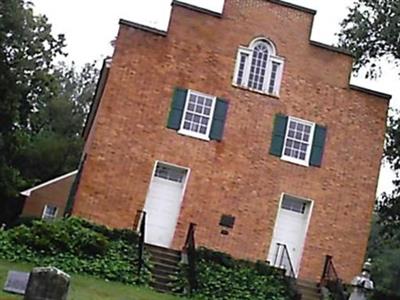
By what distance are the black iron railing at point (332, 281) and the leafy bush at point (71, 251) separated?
5160mm

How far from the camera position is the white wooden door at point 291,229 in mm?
21266

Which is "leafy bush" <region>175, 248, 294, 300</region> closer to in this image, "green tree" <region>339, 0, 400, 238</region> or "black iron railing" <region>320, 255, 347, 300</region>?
"black iron railing" <region>320, 255, 347, 300</region>

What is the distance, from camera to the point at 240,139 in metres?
21.5

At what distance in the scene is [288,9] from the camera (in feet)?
73.9

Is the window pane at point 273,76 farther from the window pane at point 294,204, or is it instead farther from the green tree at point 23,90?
the green tree at point 23,90

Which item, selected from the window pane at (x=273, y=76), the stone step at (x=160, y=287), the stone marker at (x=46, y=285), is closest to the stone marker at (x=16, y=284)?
the stone marker at (x=46, y=285)

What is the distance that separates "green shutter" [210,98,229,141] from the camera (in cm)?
2131

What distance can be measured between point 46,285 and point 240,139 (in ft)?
51.3

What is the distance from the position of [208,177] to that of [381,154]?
5472mm

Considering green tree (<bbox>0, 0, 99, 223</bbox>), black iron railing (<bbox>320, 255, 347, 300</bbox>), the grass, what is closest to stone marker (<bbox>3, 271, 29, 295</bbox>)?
the grass

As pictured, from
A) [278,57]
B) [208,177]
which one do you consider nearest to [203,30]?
[278,57]

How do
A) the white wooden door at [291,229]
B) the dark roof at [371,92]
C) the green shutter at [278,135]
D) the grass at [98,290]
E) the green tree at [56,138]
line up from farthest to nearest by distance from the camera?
the green tree at [56,138], the dark roof at [371,92], the green shutter at [278,135], the white wooden door at [291,229], the grass at [98,290]

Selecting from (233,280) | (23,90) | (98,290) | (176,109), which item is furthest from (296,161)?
(23,90)

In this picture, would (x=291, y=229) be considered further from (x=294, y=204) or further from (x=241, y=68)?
(x=241, y=68)
